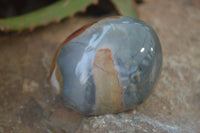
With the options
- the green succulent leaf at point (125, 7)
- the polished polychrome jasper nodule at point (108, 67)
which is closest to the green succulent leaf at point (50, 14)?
the green succulent leaf at point (125, 7)

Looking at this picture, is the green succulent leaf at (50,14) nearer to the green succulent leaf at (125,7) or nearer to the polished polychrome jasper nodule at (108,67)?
the green succulent leaf at (125,7)

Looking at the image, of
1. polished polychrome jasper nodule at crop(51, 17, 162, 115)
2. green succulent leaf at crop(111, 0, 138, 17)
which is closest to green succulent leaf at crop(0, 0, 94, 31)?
green succulent leaf at crop(111, 0, 138, 17)

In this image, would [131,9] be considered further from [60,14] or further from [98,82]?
[98,82]

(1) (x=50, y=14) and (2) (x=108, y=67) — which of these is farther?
(1) (x=50, y=14)

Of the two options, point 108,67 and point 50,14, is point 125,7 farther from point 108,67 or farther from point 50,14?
point 108,67

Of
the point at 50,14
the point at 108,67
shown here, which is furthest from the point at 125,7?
the point at 108,67
